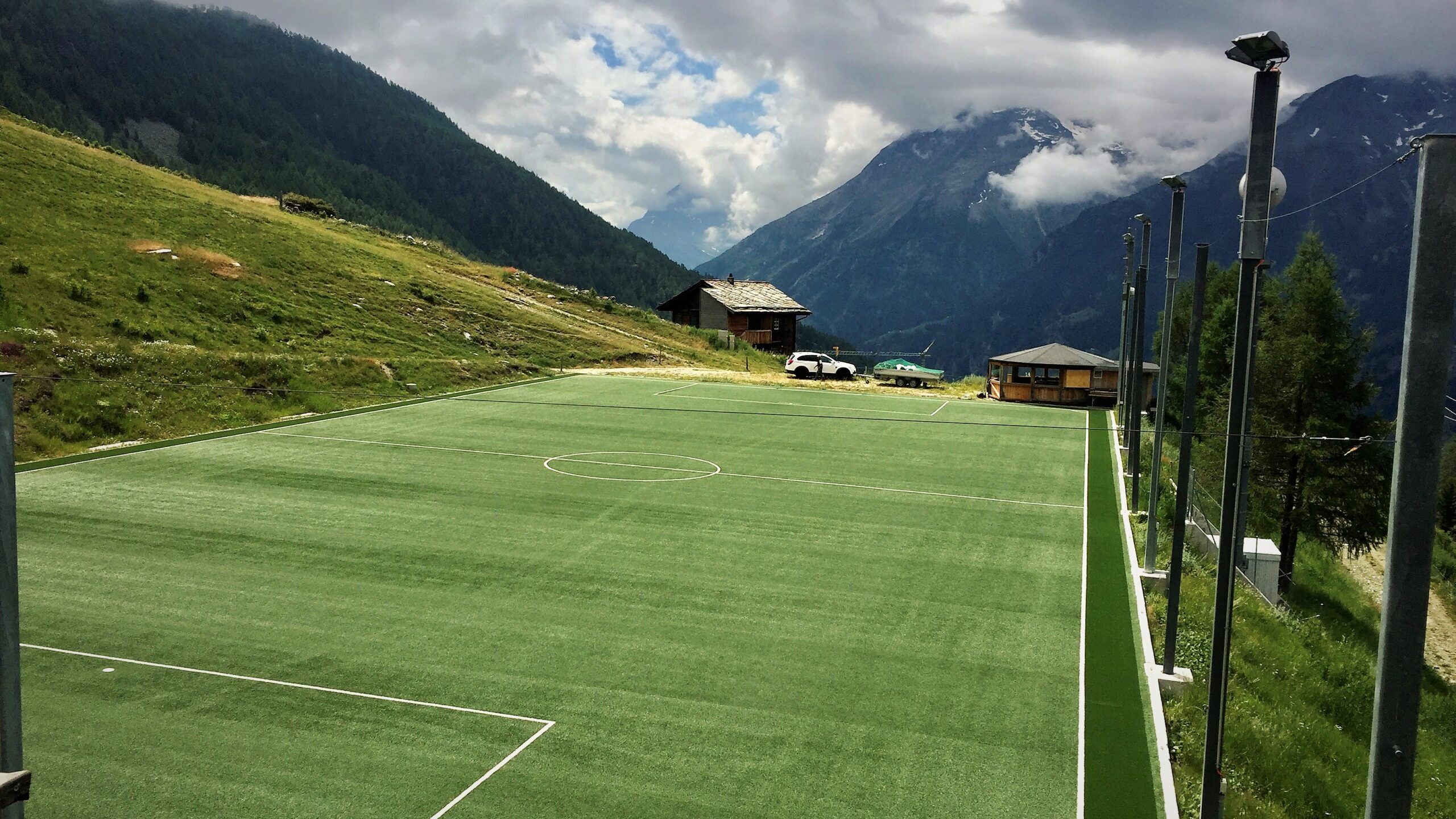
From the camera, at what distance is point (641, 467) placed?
86.3ft

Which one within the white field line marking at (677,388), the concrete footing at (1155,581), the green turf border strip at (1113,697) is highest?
the white field line marking at (677,388)

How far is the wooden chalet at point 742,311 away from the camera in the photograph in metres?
78.3

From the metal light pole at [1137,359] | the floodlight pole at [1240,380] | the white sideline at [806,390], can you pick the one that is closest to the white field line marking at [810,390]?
the white sideline at [806,390]

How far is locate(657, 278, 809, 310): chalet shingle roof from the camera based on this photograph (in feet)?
258

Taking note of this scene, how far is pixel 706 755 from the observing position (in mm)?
10859

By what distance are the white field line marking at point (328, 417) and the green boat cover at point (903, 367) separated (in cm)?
1792

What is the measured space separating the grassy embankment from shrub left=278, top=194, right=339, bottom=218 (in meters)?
69.4

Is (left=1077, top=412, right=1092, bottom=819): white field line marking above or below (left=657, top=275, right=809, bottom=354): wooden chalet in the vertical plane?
below

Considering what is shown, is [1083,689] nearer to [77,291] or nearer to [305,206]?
[77,291]

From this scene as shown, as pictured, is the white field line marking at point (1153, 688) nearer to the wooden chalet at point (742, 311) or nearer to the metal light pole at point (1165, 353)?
the metal light pole at point (1165, 353)

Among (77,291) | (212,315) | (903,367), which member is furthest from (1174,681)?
(212,315)

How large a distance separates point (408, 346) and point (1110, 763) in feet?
134

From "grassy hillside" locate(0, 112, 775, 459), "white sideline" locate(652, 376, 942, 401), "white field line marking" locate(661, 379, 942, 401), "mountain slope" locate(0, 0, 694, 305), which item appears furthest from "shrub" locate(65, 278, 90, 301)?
"mountain slope" locate(0, 0, 694, 305)

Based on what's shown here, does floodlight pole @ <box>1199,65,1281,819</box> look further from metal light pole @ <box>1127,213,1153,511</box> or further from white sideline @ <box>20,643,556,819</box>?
metal light pole @ <box>1127,213,1153,511</box>
